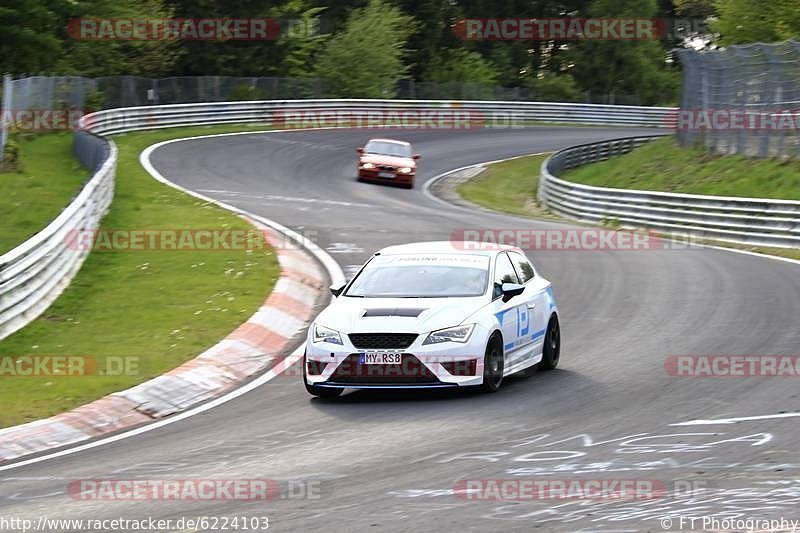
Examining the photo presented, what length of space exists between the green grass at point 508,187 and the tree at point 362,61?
17942 millimetres

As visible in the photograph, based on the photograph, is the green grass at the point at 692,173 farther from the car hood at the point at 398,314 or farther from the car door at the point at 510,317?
the car hood at the point at 398,314

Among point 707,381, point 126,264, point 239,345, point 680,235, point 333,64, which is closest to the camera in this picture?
point 707,381

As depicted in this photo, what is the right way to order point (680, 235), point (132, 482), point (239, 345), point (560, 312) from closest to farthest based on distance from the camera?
1. point (132, 482)
2. point (239, 345)
3. point (560, 312)
4. point (680, 235)

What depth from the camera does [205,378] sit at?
537 inches

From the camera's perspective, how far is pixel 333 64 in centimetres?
6919

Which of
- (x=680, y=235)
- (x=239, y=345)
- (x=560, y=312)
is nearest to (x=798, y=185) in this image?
(x=680, y=235)

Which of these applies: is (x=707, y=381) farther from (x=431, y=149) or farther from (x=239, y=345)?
(x=431, y=149)

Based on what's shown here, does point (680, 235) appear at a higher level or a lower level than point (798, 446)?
lower

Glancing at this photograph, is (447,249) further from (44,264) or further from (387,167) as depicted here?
(387,167)

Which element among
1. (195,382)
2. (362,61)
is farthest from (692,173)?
(362,61)

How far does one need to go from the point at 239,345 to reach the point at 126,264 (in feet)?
20.6

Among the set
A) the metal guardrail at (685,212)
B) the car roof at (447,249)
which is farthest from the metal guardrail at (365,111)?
the car roof at (447,249)

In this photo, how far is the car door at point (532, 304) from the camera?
43.7 ft

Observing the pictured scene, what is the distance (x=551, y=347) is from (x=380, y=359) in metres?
2.50
